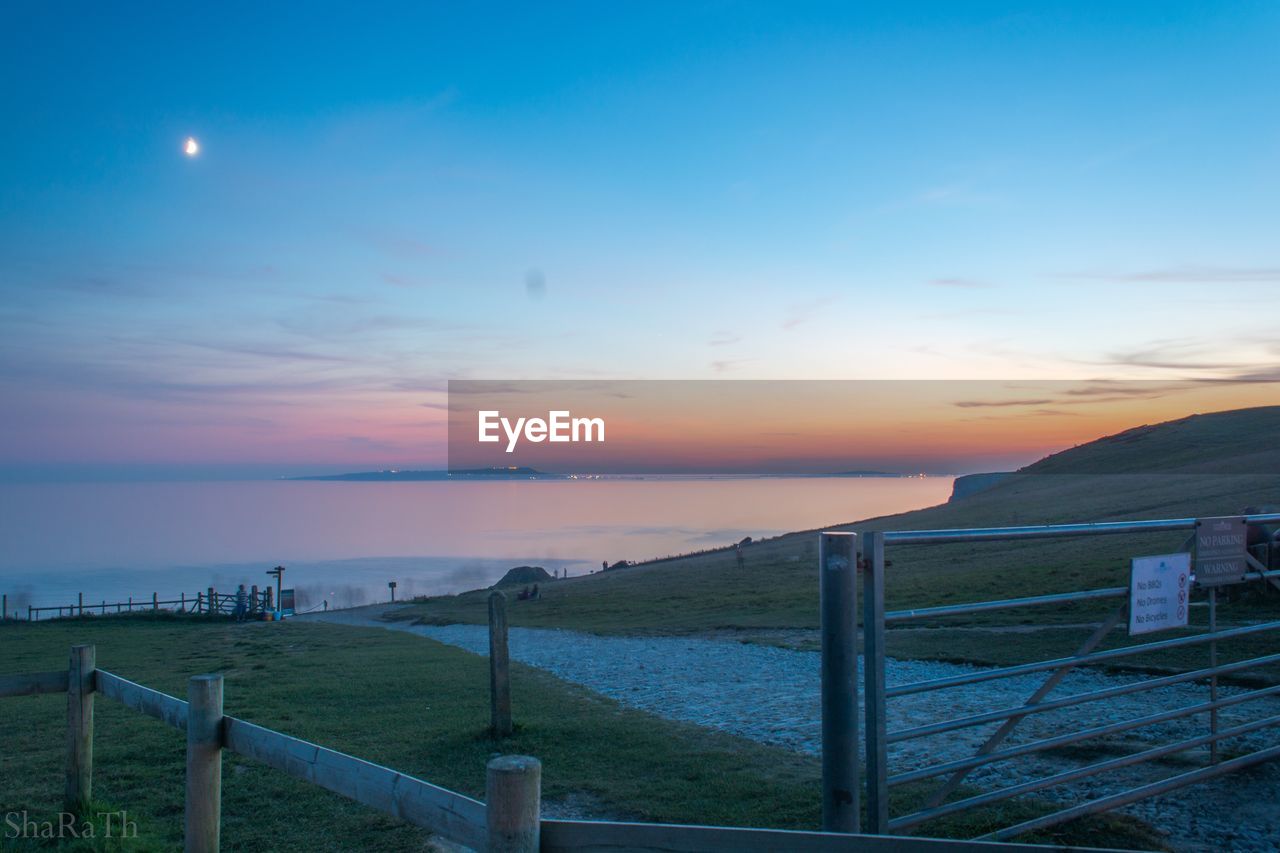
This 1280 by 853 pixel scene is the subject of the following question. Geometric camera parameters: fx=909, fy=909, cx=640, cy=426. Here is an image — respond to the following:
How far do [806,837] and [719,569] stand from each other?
139 feet

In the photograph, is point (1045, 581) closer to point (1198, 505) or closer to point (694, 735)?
point (694, 735)

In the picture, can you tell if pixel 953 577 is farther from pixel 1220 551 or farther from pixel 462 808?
pixel 462 808

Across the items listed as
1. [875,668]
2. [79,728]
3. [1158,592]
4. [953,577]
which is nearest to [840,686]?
[875,668]

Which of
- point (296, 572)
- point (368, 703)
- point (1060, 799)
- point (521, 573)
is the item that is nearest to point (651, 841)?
point (1060, 799)

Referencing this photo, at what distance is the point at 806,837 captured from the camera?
8.96 ft

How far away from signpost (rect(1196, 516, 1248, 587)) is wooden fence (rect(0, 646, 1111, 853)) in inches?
171

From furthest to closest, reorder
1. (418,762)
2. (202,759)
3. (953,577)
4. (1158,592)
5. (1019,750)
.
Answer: (953,577), (418,762), (1158,592), (1019,750), (202,759)

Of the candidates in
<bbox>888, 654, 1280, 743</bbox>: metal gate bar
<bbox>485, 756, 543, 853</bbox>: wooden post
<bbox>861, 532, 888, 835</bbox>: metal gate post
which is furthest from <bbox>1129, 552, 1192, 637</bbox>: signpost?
<bbox>485, 756, 543, 853</bbox>: wooden post

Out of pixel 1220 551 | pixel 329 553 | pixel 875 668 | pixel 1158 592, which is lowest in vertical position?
pixel 329 553

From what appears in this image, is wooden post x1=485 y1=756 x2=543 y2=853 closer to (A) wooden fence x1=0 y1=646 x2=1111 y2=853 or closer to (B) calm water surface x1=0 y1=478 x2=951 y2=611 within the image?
(A) wooden fence x1=0 y1=646 x2=1111 y2=853

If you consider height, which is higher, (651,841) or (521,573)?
(651,841)

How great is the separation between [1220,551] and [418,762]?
22.8 feet

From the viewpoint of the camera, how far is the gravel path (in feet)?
19.5

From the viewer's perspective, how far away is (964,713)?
9.52m
